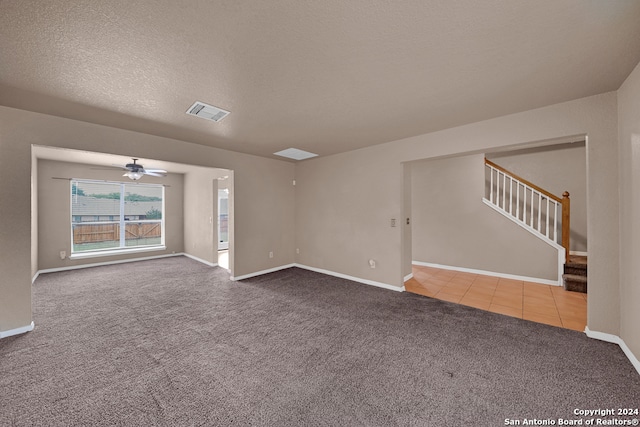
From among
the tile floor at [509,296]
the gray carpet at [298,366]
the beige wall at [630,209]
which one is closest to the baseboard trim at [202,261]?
the gray carpet at [298,366]

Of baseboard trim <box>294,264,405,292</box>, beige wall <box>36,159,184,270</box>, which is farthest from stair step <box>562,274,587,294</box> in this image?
beige wall <box>36,159,184,270</box>

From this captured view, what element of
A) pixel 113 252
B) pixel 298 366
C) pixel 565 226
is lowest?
pixel 298 366

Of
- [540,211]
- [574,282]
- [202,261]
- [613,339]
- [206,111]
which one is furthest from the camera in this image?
[202,261]

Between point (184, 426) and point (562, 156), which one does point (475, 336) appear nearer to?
point (184, 426)

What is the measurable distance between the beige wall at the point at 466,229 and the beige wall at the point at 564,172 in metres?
1.41

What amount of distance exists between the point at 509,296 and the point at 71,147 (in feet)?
20.9

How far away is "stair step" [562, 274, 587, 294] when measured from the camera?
11.7 ft

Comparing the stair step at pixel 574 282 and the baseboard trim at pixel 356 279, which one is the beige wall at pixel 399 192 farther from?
the stair step at pixel 574 282

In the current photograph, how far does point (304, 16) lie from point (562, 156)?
250 inches

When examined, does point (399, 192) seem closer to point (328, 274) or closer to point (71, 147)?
point (328, 274)

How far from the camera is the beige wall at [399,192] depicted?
2318mm

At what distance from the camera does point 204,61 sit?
5.76 ft

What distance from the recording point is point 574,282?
3.64 meters

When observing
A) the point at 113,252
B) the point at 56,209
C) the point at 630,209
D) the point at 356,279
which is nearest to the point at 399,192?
the point at 356,279
